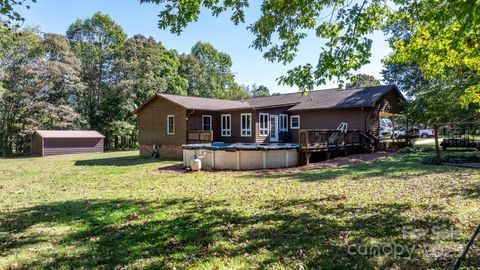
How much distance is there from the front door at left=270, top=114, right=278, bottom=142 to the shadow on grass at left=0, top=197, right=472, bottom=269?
14143mm

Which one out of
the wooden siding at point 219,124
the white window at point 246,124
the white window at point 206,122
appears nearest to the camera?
the wooden siding at point 219,124

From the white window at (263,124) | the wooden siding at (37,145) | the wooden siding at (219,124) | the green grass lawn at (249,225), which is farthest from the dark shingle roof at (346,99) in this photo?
the wooden siding at (37,145)

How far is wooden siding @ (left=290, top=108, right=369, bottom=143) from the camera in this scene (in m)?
19.2

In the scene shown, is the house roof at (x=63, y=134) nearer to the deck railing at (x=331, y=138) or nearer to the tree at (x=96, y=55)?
the tree at (x=96, y=55)

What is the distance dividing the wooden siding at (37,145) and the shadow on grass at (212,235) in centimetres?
2438

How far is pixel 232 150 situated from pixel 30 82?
28240 mm

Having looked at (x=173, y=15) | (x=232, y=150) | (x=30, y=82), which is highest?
(x=30, y=82)

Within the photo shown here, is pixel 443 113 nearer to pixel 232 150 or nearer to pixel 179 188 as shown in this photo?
pixel 232 150

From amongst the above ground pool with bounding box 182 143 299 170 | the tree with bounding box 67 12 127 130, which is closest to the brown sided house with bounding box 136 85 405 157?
the above ground pool with bounding box 182 143 299 170

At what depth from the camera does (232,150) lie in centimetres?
1337

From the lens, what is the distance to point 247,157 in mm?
13328

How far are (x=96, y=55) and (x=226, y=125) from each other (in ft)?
81.9

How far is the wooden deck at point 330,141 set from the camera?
1409 cm

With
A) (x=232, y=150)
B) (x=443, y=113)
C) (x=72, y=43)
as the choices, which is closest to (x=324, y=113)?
(x=443, y=113)
